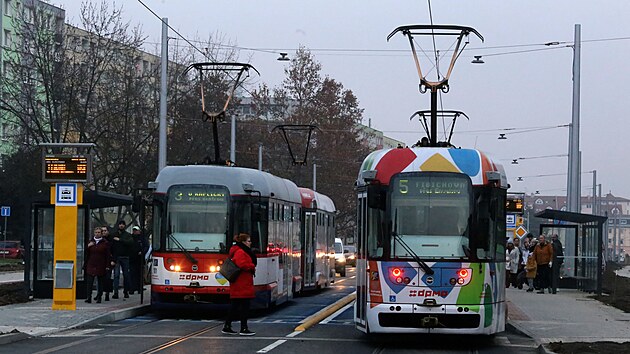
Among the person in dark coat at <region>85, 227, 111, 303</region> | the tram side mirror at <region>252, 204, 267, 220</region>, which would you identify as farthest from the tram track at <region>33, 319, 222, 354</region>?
the person in dark coat at <region>85, 227, 111, 303</region>

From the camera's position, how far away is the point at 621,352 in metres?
16.7

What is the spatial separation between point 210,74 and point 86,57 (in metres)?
6.37

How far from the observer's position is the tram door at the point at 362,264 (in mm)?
18203

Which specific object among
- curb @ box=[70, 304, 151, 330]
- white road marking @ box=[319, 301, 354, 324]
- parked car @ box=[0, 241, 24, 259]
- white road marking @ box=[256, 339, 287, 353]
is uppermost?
white road marking @ box=[256, 339, 287, 353]

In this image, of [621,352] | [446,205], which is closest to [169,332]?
[446,205]

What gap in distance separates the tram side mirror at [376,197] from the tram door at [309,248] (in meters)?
14.0

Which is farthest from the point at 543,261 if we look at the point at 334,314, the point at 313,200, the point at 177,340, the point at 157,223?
the point at 177,340

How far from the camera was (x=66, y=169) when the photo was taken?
2430 cm

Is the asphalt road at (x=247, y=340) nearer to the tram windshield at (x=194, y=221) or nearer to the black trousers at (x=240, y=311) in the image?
the black trousers at (x=240, y=311)

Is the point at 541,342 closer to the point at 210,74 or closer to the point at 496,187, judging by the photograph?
the point at 496,187

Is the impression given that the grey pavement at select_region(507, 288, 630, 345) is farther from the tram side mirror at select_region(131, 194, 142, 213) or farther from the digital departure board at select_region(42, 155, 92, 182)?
the digital departure board at select_region(42, 155, 92, 182)

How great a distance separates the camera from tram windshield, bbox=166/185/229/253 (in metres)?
23.8

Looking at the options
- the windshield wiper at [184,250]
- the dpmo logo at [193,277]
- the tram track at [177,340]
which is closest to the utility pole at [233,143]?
the windshield wiper at [184,250]

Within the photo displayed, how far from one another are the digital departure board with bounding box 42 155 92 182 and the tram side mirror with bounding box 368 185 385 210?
8334 mm
